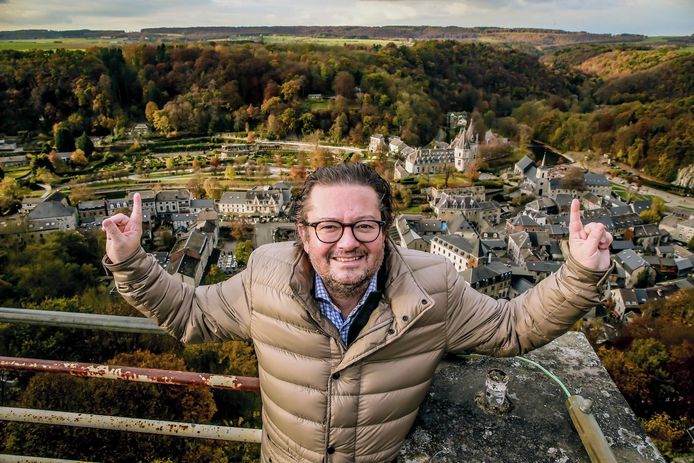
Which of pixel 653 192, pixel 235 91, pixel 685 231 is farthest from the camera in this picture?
pixel 235 91

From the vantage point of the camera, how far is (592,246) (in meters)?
1.63

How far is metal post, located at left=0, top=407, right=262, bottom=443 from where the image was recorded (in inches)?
79.4

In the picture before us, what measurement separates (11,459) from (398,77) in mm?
59544

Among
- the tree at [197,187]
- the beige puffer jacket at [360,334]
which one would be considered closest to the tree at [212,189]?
the tree at [197,187]

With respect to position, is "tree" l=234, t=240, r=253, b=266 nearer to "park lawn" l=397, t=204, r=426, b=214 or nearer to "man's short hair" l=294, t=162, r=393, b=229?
"park lawn" l=397, t=204, r=426, b=214

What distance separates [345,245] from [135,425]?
125 cm

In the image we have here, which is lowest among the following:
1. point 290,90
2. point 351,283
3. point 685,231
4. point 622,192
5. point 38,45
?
point 622,192

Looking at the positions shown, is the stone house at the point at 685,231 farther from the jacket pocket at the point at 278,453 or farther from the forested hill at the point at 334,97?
the jacket pocket at the point at 278,453

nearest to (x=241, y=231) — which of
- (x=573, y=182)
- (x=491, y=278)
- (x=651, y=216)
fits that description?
(x=491, y=278)

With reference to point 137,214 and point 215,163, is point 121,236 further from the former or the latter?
point 215,163

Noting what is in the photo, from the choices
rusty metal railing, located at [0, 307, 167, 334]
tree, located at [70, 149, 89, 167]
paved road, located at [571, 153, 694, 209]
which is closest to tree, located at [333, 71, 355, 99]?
paved road, located at [571, 153, 694, 209]

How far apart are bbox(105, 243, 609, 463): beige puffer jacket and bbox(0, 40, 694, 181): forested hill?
141 ft

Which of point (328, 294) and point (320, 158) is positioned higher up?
point (328, 294)

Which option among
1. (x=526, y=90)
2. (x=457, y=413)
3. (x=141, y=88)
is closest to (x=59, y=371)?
(x=457, y=413)
